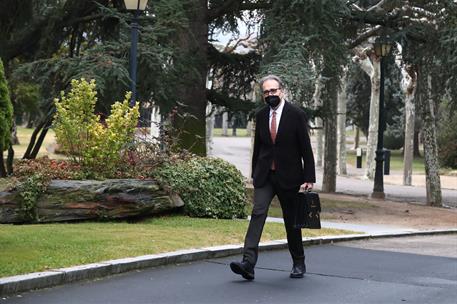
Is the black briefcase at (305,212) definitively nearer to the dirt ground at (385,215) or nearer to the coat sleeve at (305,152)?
the coat sleeve at (305,152)

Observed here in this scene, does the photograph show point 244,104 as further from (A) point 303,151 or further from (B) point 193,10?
(A) point 303,151

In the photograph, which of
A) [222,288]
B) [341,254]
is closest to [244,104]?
[341,254]

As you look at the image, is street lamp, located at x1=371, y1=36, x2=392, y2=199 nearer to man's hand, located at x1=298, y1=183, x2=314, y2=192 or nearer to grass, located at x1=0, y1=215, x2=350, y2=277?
grass, located at x1=0, y1=215, x2=350, y2=277

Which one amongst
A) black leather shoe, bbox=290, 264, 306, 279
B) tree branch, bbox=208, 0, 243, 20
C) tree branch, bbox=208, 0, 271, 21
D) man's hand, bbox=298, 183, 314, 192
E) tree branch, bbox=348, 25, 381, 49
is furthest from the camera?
tree branch, bbox=348, 25, 381, 49

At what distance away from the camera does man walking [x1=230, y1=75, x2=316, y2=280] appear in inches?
324

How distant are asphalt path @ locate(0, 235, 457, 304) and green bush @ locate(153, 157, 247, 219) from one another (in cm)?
330

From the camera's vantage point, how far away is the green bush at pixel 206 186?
13750 mm

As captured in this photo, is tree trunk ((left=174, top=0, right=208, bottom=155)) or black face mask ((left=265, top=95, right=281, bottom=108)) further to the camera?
tree trunk ((left=174, top=0, right=208, bottom=155))

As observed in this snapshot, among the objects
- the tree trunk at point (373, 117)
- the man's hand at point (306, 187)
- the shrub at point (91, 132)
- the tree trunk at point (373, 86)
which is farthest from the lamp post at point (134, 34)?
the tree trunk at point (373, 117)

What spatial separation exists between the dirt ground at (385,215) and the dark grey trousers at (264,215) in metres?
8.59

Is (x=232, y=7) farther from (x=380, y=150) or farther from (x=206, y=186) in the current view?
(x=206, y=186)

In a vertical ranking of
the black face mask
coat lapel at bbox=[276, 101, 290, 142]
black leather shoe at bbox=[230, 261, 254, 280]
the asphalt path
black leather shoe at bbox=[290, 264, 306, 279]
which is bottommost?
the asphalt path

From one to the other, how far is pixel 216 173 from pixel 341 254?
3912mm

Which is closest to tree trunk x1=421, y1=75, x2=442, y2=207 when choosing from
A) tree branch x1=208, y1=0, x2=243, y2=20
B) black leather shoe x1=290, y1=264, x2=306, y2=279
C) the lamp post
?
tree branch x1=208, y1=0, x2=243, y2=20
